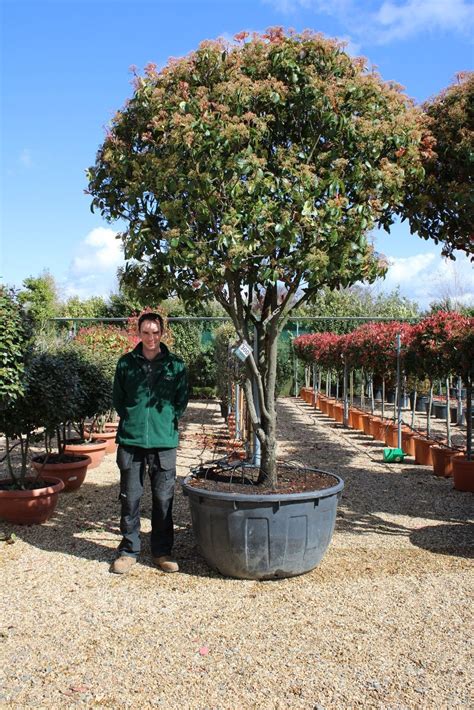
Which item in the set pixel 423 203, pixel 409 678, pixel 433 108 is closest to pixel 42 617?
pixel 409 678

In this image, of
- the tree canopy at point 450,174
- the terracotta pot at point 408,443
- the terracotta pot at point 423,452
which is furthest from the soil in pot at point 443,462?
the tree canopy at point 450,174

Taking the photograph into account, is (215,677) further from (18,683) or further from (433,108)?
(433,108)

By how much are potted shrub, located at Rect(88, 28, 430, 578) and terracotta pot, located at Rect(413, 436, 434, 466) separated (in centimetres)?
446

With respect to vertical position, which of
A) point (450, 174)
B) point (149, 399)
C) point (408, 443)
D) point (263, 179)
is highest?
point (450, 174)

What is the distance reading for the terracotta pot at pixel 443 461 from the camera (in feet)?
25.1

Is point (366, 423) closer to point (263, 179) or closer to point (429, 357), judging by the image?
point (429, 357)

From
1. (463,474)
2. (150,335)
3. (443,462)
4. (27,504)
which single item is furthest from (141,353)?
(443,462)

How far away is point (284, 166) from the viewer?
3.93 meters

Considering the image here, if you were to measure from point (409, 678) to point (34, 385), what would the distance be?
349 cm

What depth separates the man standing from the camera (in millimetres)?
4312

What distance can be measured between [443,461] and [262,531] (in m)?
4.35

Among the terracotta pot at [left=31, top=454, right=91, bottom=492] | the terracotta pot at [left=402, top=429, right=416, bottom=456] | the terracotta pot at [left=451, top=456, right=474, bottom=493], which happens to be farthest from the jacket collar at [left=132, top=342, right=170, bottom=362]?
the terracotta pot at [left=402, top=429, right=416, bottom=456]

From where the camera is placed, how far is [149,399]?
4.34 m

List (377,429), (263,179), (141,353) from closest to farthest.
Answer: (263,179) → (141,353) → (377,429)
